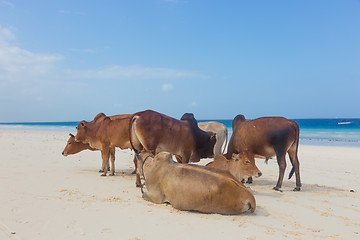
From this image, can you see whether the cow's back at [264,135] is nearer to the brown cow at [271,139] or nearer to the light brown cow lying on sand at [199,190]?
the brown cow at [271,139]

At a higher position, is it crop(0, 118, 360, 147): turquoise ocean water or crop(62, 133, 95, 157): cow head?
crop(62, 133, 95, 157): cow head

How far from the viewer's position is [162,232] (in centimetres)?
425

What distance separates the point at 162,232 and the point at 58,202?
91.2 inches

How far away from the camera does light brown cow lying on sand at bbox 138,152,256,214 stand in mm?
5043

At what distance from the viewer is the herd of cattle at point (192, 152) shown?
5113 millimetres

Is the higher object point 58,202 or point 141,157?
point 141,157

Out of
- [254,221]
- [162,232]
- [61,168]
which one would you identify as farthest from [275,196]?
[61,168]

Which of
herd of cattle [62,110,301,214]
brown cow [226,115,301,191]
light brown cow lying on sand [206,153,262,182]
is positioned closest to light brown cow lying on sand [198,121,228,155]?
herd of cattle [62,110,301,214]

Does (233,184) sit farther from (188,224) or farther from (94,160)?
(94,160)

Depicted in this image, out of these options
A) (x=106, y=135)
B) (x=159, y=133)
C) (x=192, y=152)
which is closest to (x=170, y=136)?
(x=159, y=133)

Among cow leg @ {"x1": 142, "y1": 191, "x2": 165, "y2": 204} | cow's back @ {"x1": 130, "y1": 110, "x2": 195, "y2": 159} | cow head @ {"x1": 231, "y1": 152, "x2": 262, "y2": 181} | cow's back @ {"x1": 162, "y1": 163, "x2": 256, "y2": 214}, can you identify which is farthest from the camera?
cow's back @ {"x1": 130, "y1": 110, "x2": 195, "y2": 159}

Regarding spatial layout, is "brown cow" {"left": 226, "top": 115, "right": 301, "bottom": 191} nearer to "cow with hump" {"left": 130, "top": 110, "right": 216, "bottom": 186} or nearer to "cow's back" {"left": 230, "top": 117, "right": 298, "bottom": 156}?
"cow's back" {"left": 230, "top": 117, "right": 298, "bottom": 156}

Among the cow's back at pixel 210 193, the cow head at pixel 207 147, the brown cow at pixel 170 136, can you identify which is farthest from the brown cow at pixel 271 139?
the cow's back at pixel 210 193

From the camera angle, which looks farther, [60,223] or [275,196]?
[275,196]
